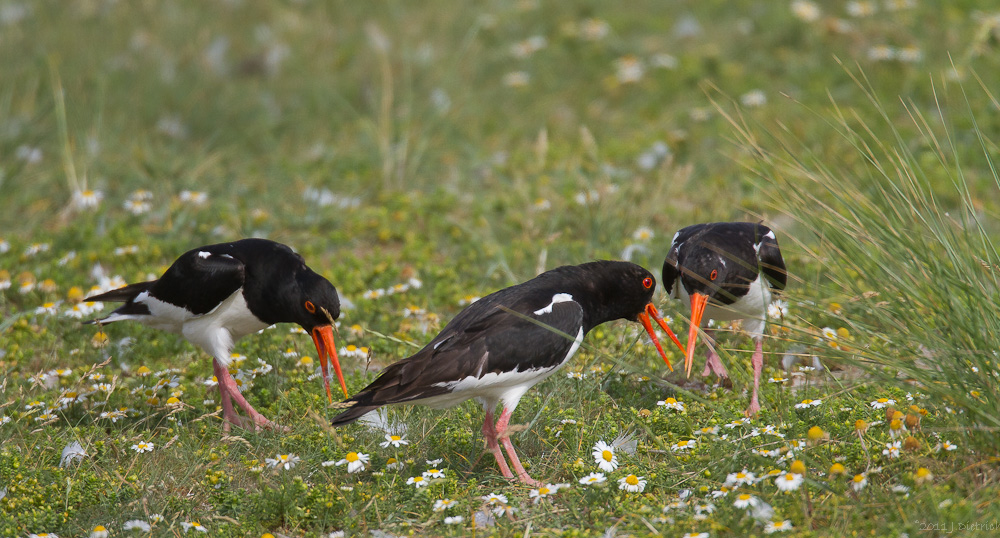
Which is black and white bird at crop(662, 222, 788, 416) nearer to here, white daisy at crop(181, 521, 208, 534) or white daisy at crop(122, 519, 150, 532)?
white daisy at crop(181, 521, 208, 534)

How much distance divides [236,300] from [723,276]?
256cm

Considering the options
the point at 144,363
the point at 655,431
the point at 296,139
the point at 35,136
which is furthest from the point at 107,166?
the point at 655,431

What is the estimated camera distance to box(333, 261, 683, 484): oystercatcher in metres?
4.12

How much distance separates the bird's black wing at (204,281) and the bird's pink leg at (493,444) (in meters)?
1.62

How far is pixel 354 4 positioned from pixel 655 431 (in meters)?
8.63

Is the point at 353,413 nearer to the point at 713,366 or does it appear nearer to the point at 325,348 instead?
the point at 325,348

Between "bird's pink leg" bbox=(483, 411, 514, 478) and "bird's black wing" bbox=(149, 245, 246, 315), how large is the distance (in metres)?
1.62

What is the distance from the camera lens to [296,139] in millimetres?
9219

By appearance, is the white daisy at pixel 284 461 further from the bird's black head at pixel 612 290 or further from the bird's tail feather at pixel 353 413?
the bird's black head at pixel 612 290

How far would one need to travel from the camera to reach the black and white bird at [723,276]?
4820 millimetres

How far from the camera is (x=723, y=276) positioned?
4867mm

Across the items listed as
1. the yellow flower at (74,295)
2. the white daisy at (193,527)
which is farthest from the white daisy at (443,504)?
the yellow flower at (74,295)

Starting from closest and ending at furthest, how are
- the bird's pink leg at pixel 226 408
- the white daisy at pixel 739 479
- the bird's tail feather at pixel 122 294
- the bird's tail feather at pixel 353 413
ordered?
the white daisy at pixel 739 479 < the bird's tail feather at pixel 353 413 < the bird's pink leg at pixel 226 408 < the bird's tail feather at pixel 122 294

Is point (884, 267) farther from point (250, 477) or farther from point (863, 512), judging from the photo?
point (250, 477)
